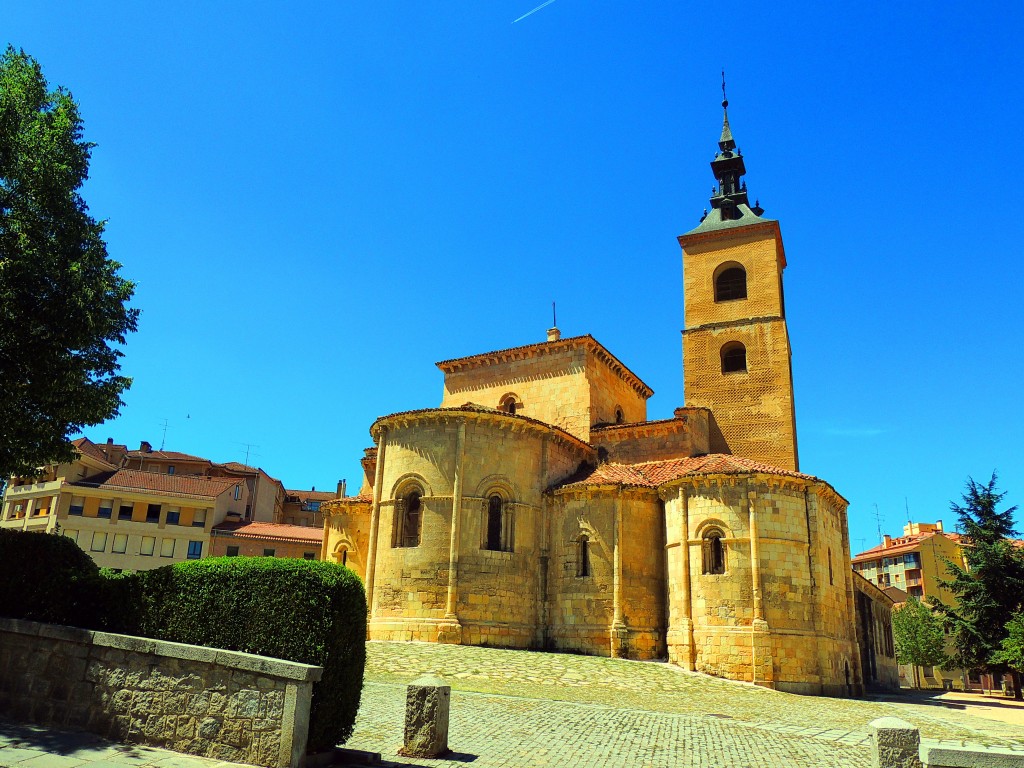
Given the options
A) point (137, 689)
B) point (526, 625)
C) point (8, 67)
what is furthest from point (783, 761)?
point (8, 67)

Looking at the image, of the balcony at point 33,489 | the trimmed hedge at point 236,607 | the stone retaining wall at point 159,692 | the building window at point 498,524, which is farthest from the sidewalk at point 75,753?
the balcony at point 33,489

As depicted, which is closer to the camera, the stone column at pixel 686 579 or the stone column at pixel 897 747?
the stone column at pixel 897 747

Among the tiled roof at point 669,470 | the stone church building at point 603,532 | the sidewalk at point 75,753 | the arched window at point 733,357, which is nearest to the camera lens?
the sidewalk at point 75,753

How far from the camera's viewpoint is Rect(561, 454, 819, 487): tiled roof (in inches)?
877

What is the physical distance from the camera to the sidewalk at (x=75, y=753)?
744cm

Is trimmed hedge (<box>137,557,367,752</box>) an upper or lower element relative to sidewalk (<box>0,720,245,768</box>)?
upper

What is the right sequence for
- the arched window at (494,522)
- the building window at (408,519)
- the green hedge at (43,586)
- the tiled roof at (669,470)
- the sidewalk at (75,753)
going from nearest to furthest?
the sidewalk at (75,753), the green hedge at (43,586), the tiled roof at (669,470), the building window at (408,519), the arched window at (494,522)

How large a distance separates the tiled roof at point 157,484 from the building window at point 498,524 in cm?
3224

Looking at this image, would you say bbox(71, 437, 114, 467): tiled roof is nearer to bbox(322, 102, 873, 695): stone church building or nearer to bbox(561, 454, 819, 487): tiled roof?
bbox(322, 102, 873, 695): stone church building

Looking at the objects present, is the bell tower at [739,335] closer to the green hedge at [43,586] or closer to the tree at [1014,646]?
the tree at [1014,646]

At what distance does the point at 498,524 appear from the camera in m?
24.7

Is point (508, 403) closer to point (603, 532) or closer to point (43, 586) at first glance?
point (603, 532)

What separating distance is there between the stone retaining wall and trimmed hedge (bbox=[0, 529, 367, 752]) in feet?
0.95

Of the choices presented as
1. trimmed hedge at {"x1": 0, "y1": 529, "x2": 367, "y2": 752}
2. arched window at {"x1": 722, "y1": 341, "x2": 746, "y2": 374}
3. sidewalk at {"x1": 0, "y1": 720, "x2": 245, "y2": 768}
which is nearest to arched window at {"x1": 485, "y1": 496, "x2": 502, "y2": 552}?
arched window at {"x1": 722, "y1": 341, "x2": 746, "y2": 374}
